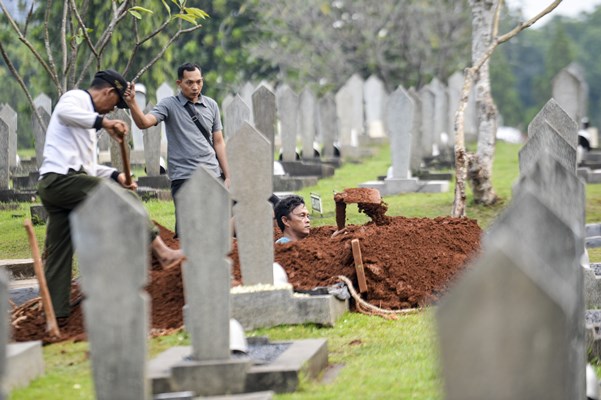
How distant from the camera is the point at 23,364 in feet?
23.0

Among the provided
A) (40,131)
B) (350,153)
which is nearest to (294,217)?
(40,131)

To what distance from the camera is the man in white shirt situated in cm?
834

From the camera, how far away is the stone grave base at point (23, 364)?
22.4 feet

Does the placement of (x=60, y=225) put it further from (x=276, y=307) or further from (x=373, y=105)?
(x=373, y=105)

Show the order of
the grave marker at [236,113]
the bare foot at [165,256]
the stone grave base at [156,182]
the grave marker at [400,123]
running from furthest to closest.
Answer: the stone grave base at [156,182], the grave marker at [400,123], the grave marker at [236,113], the bare foot at [165,256]

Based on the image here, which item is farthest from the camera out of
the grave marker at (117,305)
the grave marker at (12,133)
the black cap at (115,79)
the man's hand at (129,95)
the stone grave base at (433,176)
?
the grave marker at (12,133)

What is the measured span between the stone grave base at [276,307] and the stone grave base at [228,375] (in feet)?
4.80

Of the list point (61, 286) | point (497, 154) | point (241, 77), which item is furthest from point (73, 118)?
point (241, 77)

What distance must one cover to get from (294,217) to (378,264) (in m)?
1.31

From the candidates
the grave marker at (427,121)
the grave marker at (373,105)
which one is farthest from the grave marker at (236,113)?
the grave marker at (373,105)

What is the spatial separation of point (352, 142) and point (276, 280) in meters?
17.2

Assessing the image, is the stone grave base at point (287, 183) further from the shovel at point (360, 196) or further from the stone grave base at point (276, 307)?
the stone grave base at point (276, 307)

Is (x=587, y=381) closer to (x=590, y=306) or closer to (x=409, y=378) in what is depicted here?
(x=409, y=378)

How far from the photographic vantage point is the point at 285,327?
879 cm
